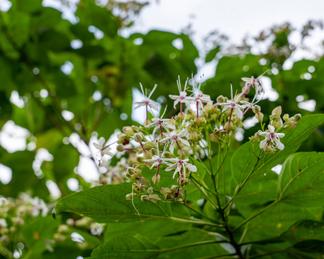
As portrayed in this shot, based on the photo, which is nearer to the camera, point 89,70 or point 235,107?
point 235,107

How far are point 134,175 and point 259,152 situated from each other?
0.87 ft

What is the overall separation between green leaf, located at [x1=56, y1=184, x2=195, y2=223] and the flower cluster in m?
0.05

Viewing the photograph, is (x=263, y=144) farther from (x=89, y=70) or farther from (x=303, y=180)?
(x=89, y=70)

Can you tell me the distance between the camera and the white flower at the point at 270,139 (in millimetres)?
1137

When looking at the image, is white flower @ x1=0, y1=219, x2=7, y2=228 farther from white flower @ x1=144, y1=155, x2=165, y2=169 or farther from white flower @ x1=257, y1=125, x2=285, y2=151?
white flower @ x1=257, y1=125, x2=285, y2=151

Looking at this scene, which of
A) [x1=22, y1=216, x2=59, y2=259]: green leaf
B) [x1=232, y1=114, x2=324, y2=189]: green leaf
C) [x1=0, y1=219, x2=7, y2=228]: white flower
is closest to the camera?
[x1=232, y1=114, x2=324, y2=189]: green leaf

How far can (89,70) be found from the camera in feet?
9.12

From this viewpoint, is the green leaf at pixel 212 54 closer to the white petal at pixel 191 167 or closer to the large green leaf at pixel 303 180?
the large green leaf at pixel 303 180

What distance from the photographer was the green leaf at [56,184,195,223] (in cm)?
127

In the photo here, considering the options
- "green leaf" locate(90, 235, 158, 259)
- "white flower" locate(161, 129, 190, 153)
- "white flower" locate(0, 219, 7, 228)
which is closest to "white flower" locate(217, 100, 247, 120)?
"white flower" locate(161, 129, 190, 153)

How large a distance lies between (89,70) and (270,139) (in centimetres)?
175

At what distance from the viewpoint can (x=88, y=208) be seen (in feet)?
4.24

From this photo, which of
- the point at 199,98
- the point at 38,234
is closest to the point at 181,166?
the point at 199,98

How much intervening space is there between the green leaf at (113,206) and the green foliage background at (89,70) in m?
0.92
